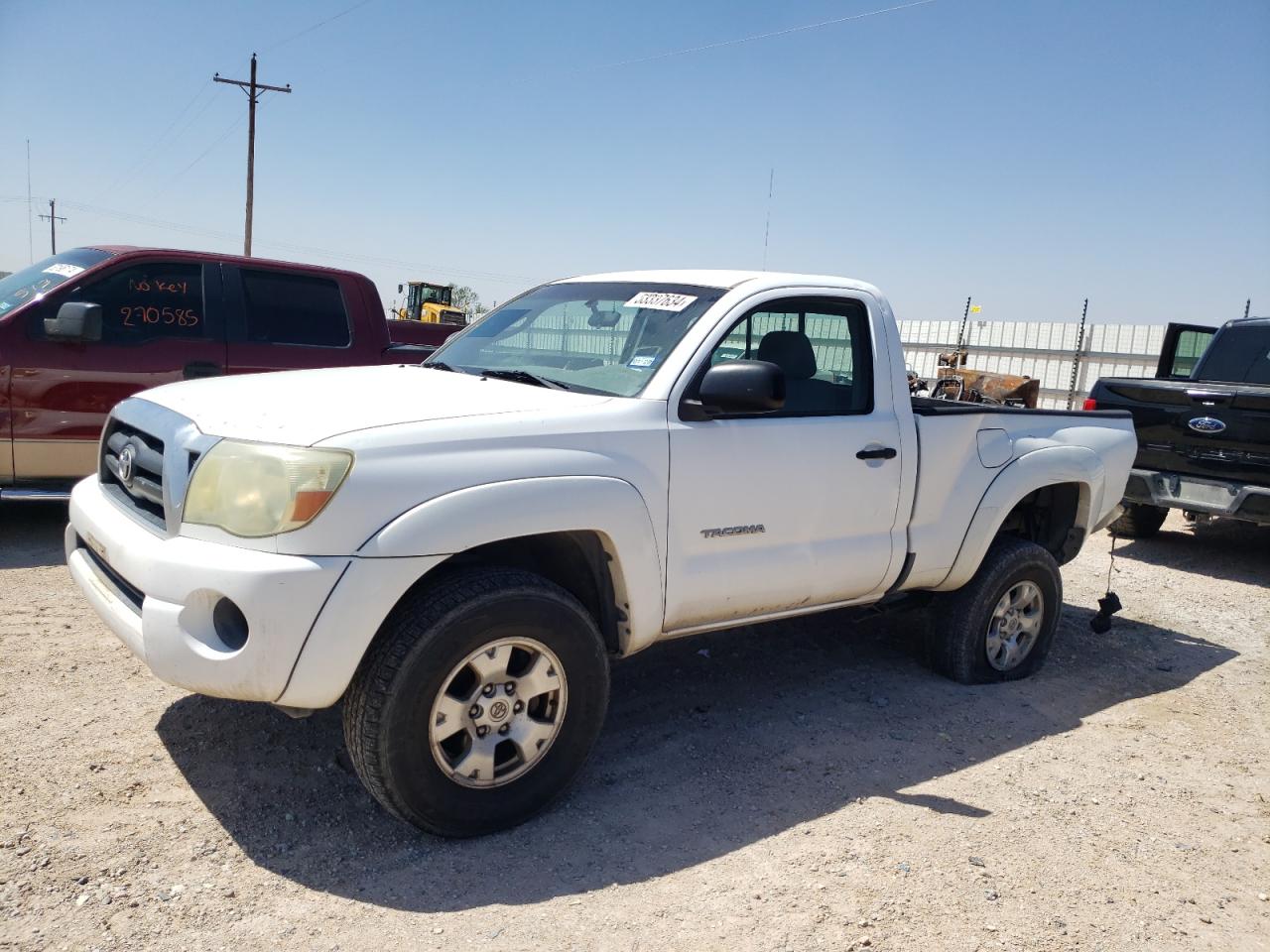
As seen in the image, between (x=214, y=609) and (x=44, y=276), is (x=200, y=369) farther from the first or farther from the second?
(x=214, y=609)

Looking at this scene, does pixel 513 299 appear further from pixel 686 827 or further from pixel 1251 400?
pixel 1251 400

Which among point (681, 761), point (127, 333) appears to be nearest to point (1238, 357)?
point (681, 761)

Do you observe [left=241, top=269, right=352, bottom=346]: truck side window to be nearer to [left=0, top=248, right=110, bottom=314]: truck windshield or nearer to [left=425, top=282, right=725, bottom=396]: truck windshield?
[left=0, top=248, right=110, bottom=314]: truck windshield

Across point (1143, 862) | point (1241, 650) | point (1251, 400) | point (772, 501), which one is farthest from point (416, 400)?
point (1251, 400)

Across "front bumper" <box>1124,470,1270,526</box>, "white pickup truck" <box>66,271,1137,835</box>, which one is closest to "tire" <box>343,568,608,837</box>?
"white pickup truck" <box>66,271,1137,835</box>

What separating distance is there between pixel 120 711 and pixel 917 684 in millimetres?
3666

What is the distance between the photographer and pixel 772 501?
3.75m

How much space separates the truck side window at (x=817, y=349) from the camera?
13.6 ft

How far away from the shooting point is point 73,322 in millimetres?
6035

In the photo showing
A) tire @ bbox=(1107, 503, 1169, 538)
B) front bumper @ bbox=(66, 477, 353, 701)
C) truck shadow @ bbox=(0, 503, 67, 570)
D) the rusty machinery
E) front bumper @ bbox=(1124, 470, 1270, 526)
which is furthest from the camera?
the rusty machinery

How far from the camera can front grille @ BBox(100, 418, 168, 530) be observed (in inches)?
126

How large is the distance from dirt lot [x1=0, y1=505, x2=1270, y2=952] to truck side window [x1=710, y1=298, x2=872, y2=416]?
1461mm

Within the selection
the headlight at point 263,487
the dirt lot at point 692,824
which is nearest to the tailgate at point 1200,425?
the dirt lot at point 692,824

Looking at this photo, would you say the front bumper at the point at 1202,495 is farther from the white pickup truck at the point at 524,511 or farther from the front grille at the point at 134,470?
the front grille at the point at 134,470
